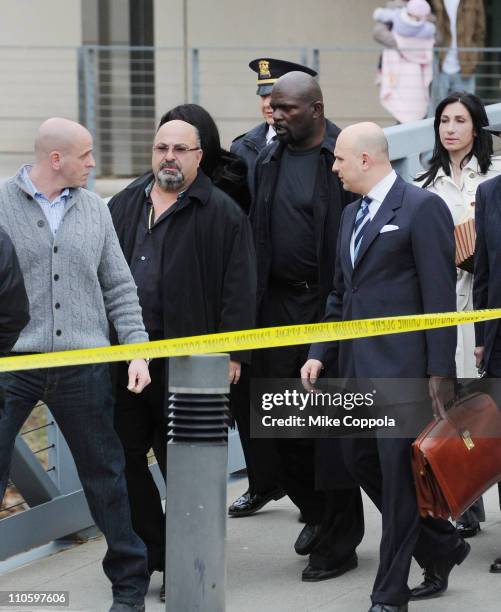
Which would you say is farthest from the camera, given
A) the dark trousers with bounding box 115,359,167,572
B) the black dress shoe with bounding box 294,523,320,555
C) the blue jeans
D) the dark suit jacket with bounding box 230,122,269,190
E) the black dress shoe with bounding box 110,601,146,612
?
the dark suit jacket with bounding box 230,122,269,190

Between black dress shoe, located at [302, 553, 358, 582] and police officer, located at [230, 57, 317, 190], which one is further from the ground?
police officer, located at [230, 57, 317, 190]

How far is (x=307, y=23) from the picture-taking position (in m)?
15.9

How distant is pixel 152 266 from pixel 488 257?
1.35 meters

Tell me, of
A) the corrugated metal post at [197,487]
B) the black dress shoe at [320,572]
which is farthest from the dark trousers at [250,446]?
the corrugated metal post at [197,487]

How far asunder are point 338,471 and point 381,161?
1.26 meters

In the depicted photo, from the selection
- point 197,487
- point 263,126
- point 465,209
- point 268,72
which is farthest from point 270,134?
point 197,487

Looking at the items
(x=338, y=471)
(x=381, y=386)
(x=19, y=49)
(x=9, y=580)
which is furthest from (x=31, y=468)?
(x=19, y=49)

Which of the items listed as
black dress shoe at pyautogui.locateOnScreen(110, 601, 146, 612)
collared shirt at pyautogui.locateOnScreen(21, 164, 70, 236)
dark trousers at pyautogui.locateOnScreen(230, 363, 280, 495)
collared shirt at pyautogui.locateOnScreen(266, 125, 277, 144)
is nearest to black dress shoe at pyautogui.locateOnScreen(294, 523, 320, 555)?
dark trousers at pyautogui.locateOnScreen(230, 363, 280, 495)

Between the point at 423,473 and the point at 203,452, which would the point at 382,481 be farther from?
the point at 203,452

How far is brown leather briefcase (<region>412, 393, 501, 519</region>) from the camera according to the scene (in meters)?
4.79

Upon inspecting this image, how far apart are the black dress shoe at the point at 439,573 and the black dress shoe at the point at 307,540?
2.18 ft

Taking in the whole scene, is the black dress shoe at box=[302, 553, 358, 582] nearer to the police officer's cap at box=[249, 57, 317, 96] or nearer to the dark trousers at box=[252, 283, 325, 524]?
the dark trousers at box=[252, 283, 325, 524]

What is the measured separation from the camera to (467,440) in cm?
490

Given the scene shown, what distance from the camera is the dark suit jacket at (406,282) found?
486cm
